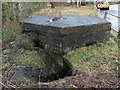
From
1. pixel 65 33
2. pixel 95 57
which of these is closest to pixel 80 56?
pixel 95 57

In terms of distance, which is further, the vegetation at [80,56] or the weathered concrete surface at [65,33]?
the weathered concrete surface at [65,33]

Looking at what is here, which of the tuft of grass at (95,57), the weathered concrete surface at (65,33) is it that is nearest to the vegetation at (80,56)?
the tuft of grass at (95,57)

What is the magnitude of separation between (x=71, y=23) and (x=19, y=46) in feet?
4.98

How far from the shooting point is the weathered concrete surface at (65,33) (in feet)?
14.8

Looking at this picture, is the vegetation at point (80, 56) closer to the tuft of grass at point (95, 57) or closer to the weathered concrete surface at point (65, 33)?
the tuft of grass at point (95, 57)

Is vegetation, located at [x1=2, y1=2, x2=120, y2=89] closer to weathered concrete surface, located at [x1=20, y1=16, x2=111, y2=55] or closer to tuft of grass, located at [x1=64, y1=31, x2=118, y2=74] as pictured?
tuft of grass, located at [x1=64, y1=31, x2=118, y2=74]

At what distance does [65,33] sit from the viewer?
4.45m

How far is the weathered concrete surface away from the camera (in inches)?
177

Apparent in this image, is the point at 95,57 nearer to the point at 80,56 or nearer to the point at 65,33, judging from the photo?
the point at 80,56

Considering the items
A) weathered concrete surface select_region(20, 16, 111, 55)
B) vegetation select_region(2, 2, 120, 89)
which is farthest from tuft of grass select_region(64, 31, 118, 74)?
weathered concrete surface select_region(20, 16, 111, 55)

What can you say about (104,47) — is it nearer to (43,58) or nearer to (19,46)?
(43,58)

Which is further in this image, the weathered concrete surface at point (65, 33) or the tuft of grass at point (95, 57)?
the weathered concrete surface at point (65, 33)

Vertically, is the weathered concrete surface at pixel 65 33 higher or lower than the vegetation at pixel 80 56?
higher

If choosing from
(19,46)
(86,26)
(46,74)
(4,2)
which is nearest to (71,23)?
(86,26)
